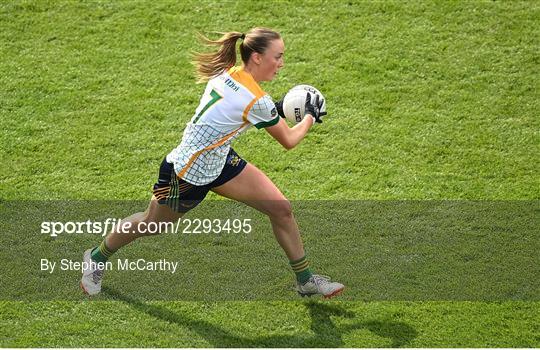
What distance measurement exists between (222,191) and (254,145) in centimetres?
227

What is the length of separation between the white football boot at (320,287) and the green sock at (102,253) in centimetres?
147

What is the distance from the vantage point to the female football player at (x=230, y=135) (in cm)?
809

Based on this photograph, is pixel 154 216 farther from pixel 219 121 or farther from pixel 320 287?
pixel 320 287

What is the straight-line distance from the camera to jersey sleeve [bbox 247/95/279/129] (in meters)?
8.02

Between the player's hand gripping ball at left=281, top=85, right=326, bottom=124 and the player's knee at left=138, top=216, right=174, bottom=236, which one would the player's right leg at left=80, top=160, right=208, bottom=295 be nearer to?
the player's knee at left=138, top=216, right=174, bottom=236

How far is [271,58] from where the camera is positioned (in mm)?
8172

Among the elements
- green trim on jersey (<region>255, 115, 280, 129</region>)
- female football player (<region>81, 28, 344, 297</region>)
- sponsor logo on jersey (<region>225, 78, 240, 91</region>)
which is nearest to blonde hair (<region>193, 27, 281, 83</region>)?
female football player (<region>81, 28, 344, 297</region>)

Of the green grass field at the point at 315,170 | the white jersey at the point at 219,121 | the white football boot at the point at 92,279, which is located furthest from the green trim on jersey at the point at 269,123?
the white football boot at the point at 92,279

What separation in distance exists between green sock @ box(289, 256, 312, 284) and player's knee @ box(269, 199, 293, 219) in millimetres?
439

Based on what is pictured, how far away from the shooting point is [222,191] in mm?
8383

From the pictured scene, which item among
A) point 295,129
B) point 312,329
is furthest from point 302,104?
point 312,329

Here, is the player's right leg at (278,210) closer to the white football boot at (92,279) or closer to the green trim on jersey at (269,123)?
the green trim on jersey at (269,123)

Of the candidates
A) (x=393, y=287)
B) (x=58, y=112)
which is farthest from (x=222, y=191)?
(x=58, y=112)

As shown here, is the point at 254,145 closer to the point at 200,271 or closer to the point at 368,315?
the point at 200,271
